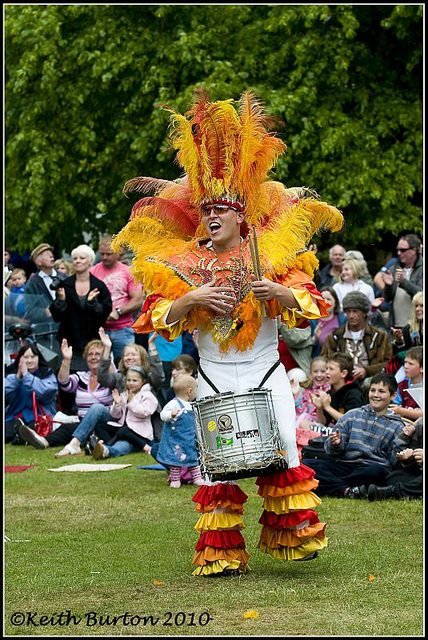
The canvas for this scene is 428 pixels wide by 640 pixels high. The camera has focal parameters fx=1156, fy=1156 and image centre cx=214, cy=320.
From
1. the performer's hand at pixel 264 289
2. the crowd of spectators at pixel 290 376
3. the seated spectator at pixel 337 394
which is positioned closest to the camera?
the performer's hand at pixel 264 289

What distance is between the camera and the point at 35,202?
19781 mm

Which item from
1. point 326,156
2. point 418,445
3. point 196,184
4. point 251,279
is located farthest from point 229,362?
point 326,156

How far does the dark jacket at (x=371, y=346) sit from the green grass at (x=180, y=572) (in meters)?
2.53

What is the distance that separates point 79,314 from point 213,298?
22.6ft

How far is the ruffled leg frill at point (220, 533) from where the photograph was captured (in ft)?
22.1

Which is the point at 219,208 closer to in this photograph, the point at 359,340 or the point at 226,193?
the point at 226,193

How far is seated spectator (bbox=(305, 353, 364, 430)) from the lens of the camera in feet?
35.4

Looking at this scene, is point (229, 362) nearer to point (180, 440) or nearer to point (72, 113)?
point (180, 440)

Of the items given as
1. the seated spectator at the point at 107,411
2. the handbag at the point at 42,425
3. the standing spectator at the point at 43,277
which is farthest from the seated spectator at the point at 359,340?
the standing spectator at the point at 43,277

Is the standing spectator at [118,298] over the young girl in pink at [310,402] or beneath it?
over

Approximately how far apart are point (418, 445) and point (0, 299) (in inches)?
276

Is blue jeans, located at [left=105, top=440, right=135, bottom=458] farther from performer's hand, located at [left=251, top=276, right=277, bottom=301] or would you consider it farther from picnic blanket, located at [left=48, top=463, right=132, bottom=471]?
Result: performer's hand, located at [left=251, top=276, right=277, bottom=301]

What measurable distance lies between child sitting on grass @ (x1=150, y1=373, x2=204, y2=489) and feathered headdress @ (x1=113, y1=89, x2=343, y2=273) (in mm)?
3396

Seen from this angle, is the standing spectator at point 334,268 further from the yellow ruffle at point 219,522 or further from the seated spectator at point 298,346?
the yellow ruffle at point 219,522
